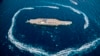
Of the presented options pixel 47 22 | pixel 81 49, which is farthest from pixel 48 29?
pixel 81 49

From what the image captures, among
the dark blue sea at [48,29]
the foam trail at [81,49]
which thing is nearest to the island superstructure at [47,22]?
the dark blue sea at [48,29]

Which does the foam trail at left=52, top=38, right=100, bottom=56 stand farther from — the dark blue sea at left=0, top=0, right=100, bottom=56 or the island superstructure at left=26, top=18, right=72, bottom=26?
the island superstructure at left=26, top=18, right=72, bottom=26

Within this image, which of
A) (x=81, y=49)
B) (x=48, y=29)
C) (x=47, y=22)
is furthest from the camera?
(x=47, y=22)

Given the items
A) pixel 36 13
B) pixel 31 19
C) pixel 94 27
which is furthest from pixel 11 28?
pixel 94 27

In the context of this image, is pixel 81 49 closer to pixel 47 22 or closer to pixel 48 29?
pixel 48 29

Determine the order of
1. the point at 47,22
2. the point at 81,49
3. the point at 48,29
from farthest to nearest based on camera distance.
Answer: the point at 47,22
the point at 48,29
the point at 81,49

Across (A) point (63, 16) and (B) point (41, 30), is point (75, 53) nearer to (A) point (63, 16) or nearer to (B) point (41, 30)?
(B) point (41, 30)

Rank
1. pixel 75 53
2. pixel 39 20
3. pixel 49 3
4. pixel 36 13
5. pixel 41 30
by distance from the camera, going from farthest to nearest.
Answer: pixel 49 3
pixel 36 13
pixel 39 20
pixel 41 30
pixel 75 53

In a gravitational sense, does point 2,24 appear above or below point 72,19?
below
